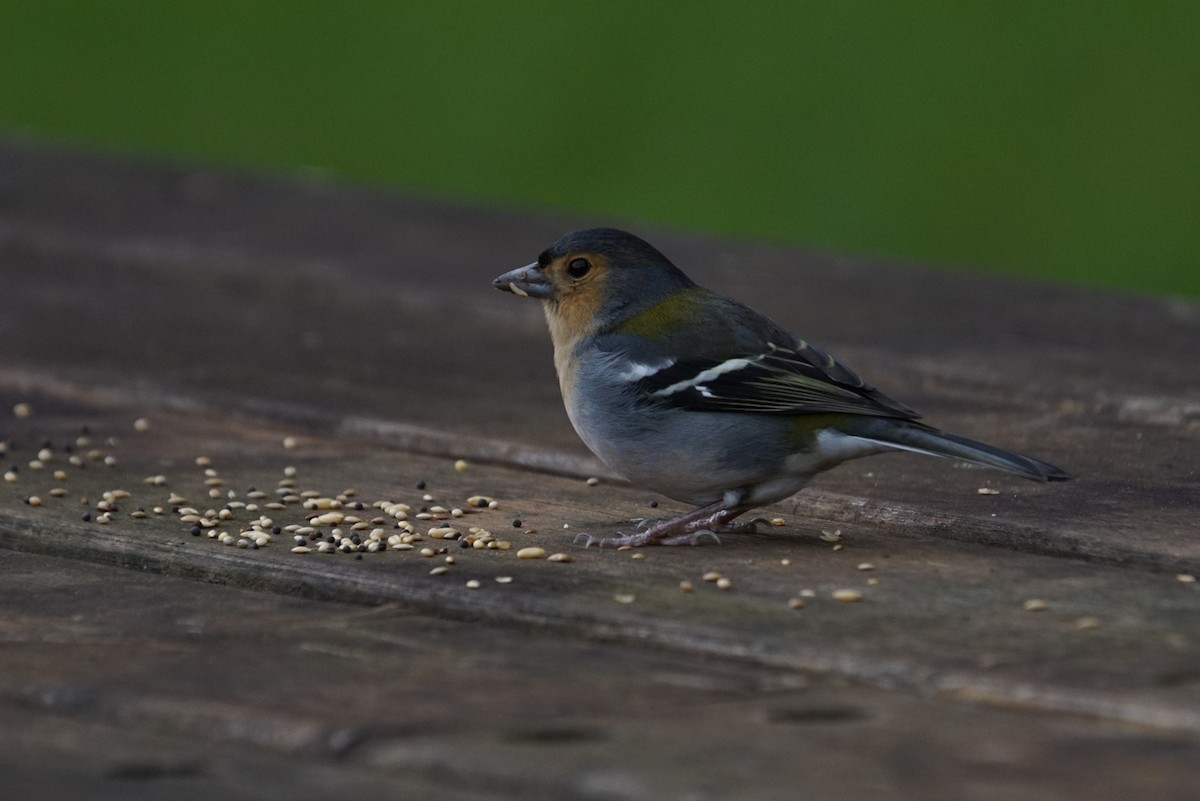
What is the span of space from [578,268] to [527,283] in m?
0.12

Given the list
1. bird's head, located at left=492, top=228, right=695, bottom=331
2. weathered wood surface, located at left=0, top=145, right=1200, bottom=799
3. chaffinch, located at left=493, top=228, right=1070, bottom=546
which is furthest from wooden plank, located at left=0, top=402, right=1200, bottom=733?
bird's head, located at left=492, top=228, right=695, bottom=331

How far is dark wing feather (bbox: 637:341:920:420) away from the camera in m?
3.57

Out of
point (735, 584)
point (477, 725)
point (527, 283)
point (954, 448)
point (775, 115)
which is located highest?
point (775, 115)

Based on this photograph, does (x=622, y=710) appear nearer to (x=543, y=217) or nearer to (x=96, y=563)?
(x=96, y=563)

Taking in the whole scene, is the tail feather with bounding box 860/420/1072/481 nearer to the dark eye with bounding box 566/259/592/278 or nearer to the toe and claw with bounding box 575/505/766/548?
the toe and claw with bounding box 575/505/766/548

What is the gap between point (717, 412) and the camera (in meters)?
3.63

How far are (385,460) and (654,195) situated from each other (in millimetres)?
5690

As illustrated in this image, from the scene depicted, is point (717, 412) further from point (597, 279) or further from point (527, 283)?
point (527, 283)

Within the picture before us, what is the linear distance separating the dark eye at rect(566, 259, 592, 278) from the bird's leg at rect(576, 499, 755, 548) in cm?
63

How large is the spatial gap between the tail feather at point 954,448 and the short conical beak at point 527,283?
0.88 m

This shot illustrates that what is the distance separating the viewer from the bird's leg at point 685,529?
334 centimetres

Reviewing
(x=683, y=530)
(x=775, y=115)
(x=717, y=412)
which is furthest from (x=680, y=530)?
(x=775, y=115)

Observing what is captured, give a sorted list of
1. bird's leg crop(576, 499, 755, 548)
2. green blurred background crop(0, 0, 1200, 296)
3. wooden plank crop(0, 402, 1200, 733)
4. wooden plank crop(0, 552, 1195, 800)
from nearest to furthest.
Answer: wooden plank crop(0, 552, 1195, 800)
wooden plank crop(0, 402, 1200, 733)
bird's leg crop(576, 499, 755, 548)
green blurred background crop(0, 0, 1200, 296)

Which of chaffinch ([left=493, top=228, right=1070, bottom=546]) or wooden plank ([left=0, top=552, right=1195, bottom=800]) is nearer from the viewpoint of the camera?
wooden plank ([left=0, top=552, right=1195, bottom=800])
